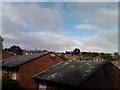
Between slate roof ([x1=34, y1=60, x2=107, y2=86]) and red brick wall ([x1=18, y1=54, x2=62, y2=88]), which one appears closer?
slate roof ([x1=34, y1=60, x2=107, y2=86])

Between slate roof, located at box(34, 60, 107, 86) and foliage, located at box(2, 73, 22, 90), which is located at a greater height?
slate roof, located at box(34, 60, 107, 86)

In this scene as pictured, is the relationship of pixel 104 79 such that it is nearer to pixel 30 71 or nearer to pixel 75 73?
pixel 75 73

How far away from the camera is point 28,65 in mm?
31125

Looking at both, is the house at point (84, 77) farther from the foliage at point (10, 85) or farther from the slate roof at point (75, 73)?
the foliage at point (10, 85)

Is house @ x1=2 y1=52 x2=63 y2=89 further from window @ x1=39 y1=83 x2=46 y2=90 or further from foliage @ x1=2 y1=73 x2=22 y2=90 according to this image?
window @ x1=39 y1=83 x2=46 y2=90

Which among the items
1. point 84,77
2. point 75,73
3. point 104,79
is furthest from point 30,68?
point 104,79

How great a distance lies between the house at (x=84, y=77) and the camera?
22375mm

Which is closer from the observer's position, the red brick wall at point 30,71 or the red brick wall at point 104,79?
the red brick wall at point 104,79

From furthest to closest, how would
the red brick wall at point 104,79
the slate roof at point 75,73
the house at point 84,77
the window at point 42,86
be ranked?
1. the window at point 42,86
2. the slate roof at point 75,73
3. the red brick wall at point 104,79
4. the house at point 84,77

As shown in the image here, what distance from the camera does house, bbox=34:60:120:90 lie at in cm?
2238

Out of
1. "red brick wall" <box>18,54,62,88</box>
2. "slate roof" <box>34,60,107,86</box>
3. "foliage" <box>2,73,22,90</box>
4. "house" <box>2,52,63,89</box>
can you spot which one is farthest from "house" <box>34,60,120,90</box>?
"foliage" <box>2,73,22,90</box>

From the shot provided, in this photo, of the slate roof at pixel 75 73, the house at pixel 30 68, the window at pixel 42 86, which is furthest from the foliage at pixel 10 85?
the slate roof at pixel 75 73

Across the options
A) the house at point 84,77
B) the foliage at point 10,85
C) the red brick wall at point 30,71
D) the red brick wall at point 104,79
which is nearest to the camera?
the house at point 84,77

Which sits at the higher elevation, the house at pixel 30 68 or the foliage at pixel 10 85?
the house at pixel 30 68
